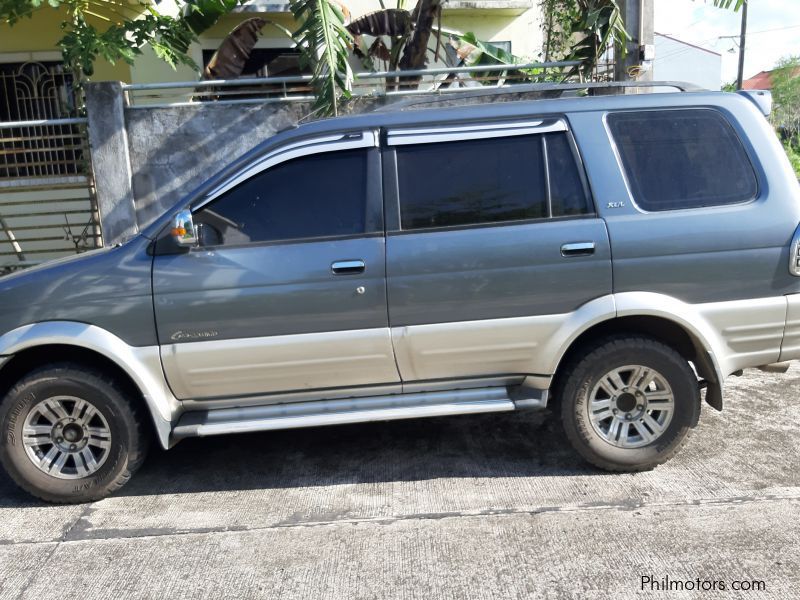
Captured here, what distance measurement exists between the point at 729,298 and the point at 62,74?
10.3 metres

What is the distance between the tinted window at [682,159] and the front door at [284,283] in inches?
59.9

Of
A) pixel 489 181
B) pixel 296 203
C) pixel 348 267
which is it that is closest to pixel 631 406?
pixel 489 181

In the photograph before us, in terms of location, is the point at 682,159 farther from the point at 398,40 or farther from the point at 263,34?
the point at 263,34

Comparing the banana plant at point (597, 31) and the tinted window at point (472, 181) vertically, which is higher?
the banana plant at point (597, 31)

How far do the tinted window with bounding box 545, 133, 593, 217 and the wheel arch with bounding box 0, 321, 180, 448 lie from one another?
249cm

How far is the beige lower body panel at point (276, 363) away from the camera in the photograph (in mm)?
4184

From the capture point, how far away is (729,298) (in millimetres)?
4219

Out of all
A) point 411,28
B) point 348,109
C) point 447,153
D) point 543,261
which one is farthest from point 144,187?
point 543,261

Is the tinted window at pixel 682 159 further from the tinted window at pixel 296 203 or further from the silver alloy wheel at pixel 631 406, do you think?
the tinted window at pixel 296 203

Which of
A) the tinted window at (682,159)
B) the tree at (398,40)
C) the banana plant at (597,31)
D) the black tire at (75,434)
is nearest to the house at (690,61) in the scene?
the tree at (398,40)

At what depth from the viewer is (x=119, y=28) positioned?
28.3 ft

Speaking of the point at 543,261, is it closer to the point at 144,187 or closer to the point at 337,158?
the point at 337,158

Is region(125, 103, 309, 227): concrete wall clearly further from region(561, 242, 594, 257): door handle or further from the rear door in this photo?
region(561, 242, 594, 257): door handle

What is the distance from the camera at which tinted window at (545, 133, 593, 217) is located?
4258 mm
